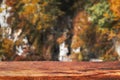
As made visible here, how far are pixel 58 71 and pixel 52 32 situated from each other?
1.60 metres

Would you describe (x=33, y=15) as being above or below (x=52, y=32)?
above

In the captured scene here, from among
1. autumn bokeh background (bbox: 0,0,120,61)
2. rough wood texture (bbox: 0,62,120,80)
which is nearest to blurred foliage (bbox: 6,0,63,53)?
autumn bokeh background (bbox: 0,0,120,61)

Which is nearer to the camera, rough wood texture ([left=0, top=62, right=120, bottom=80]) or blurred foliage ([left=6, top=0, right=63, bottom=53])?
rough wood texture ([left=0, top=62, right=120, bottom=80])

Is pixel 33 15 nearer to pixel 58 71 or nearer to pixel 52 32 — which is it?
pixel 52 32

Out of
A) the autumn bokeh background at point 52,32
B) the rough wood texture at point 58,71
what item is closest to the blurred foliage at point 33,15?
the autumn bokeh background at point 52,32

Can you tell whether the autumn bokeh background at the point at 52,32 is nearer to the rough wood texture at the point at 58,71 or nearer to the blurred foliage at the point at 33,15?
the blurred foliage at the point at 33,15

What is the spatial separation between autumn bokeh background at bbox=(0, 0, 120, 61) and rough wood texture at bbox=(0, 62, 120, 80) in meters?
1.30

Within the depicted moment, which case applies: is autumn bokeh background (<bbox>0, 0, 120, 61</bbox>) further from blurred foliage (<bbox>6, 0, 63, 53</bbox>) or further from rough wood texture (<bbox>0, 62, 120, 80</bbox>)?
rough wood texture (<bbox>0, 62, 120, 80</bbox>)

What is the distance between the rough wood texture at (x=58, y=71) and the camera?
46 centimetres

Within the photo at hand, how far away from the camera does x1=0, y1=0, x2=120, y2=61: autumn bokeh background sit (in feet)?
6.29

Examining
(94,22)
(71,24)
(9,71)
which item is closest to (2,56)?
(71,24)

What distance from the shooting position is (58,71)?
1.59ft

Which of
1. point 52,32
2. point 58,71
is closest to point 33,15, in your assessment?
point 52,32

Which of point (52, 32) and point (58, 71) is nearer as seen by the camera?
point (58, 71)
